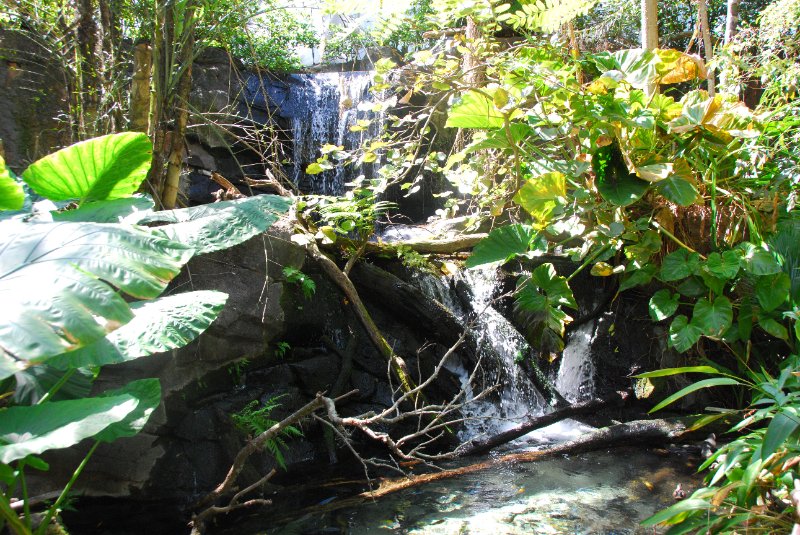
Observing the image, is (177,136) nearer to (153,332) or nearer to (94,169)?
(94,169)

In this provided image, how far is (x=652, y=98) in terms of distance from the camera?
3.70m

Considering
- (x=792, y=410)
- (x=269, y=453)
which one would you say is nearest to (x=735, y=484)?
(x=792, y=410)

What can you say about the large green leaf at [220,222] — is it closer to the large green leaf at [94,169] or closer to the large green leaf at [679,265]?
the large green leaf at [94,169]

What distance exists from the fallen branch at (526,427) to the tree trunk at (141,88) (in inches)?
106

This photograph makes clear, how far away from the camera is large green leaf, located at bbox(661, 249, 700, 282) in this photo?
3705 millimetres

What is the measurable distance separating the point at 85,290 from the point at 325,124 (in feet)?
23.8

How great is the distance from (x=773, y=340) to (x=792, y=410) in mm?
2366

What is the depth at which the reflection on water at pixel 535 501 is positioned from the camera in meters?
2.83

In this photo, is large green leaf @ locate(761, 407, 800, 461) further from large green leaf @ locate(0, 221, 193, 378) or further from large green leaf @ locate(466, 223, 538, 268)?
large green leaf @ locate(466, 223, 538, 268)

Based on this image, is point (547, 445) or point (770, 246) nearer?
point (770, 246)

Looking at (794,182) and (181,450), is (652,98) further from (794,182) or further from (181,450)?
(181,450)

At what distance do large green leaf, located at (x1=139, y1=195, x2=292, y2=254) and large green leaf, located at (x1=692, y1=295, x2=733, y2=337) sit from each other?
104 inches

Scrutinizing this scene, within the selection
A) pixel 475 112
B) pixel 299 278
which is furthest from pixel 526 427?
pixel 475 112

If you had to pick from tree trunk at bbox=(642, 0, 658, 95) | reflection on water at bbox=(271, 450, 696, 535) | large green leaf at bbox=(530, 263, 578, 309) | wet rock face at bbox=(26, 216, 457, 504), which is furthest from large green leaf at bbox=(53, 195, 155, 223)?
tree trunk at bbox=(642, 0, 658, 95)
